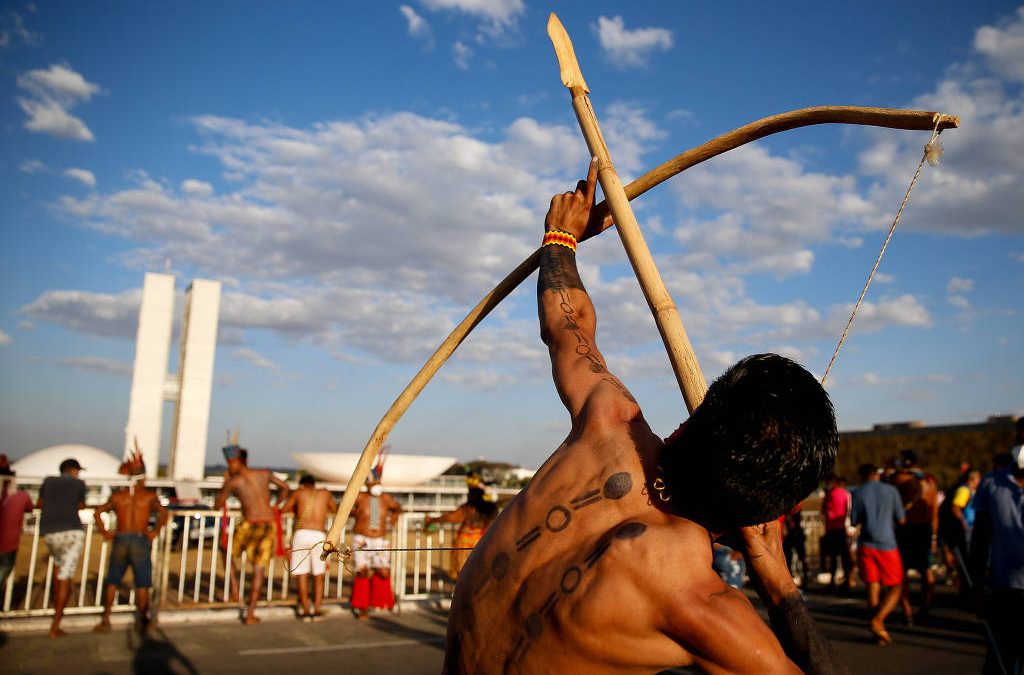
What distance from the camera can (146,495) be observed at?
27.6 ft

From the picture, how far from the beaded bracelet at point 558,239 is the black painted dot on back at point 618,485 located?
121 cm

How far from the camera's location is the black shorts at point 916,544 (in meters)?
9.59

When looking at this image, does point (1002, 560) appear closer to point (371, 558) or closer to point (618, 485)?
point (618, 485)

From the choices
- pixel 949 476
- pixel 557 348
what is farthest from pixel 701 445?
pixel 949 476

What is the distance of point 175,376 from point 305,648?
2364cm

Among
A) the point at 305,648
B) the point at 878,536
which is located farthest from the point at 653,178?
the point at 878,536

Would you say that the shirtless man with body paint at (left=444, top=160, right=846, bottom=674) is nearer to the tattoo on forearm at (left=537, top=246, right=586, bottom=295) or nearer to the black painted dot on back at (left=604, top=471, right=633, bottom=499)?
the black painted dot on back at (left=604, top=471, right=633, bottom=499)

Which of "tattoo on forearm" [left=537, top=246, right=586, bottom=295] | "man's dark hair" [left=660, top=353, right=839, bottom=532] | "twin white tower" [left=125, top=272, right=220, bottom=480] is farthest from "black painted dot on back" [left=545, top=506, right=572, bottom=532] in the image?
"twin white tower" [left=125, top=272, right=220, bottom=480]

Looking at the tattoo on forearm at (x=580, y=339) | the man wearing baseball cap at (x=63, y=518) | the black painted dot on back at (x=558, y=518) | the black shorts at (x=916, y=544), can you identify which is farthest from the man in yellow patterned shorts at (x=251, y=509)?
the black shorts at (x=916, y=544)

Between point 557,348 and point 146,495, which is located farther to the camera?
point 146,495

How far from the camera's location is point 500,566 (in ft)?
6.34

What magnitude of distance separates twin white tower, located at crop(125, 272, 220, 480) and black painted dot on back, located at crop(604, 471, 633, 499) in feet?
90.5

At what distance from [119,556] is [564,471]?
7.88 m

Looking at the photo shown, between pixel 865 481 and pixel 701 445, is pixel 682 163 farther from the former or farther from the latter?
pixel 865 481
